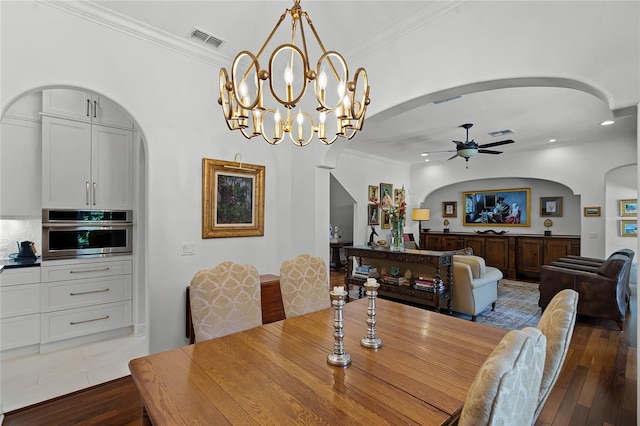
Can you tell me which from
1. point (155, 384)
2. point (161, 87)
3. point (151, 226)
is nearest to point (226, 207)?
point (151, 226)

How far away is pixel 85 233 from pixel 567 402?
184 inches

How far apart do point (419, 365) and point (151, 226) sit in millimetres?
2372

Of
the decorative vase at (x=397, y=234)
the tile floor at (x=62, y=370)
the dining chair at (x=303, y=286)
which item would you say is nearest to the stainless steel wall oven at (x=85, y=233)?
the tile floor at (x=62, y=370)

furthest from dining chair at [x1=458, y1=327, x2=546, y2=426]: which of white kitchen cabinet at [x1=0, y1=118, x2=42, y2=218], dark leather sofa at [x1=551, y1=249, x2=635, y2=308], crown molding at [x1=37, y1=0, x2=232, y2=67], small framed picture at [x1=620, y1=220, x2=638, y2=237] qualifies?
small framed picture at [x1=620, y1=220, x2=638, y2=237]

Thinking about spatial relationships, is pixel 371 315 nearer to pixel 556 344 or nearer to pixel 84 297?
pixel 556 344

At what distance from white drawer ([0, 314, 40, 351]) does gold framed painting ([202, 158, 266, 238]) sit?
73.8 inches

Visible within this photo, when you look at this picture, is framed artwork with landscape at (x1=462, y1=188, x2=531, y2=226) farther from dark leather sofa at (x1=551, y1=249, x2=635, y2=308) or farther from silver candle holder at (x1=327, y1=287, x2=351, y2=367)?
silver candle holder at (x1=327, y1=287, x2=351, y2=367)

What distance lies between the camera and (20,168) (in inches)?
123

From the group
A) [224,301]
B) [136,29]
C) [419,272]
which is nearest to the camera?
[224,301]

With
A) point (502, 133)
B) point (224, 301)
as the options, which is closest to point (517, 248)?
point (502, 133)

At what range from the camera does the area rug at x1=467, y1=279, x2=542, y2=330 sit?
13.5 ft

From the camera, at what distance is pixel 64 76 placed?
2291 millimetres

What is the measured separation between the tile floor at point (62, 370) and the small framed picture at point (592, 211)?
7.76 metres

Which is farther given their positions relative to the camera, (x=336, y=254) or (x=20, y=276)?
(x=336, y=254)
